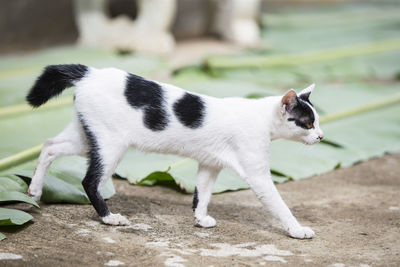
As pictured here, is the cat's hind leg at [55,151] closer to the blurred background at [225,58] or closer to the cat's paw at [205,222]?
the blurred background at [225,58]

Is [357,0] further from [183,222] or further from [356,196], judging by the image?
[183,222]

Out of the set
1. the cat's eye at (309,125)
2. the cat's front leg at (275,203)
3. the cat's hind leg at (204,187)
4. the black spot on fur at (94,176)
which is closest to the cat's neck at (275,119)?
the cat's eye at (309,125)

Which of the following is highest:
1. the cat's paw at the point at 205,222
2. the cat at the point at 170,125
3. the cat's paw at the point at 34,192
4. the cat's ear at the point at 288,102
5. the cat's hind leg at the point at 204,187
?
the cat's ear at the point at 288,102

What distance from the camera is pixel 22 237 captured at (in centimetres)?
262

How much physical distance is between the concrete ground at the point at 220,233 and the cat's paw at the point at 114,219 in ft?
0.11

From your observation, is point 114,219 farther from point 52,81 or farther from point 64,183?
point 52,81

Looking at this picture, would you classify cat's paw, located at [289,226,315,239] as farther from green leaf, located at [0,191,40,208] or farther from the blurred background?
green leaf, located at [0,191,40,208]

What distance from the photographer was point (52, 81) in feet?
9.71

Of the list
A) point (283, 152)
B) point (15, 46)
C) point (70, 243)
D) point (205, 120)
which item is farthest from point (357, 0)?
point (70, 243)

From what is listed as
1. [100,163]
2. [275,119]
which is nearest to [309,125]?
[275,119]

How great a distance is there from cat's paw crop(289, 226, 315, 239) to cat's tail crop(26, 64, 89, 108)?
122 centimetres

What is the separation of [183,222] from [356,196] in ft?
3.75

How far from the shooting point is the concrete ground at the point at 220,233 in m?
2.52

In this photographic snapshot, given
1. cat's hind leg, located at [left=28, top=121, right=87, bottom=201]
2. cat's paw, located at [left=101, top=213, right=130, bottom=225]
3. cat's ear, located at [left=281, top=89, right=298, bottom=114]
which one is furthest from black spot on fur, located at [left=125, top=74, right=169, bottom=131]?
cat's ear, located at [left=281, top=89, right=298, bottom=114]
